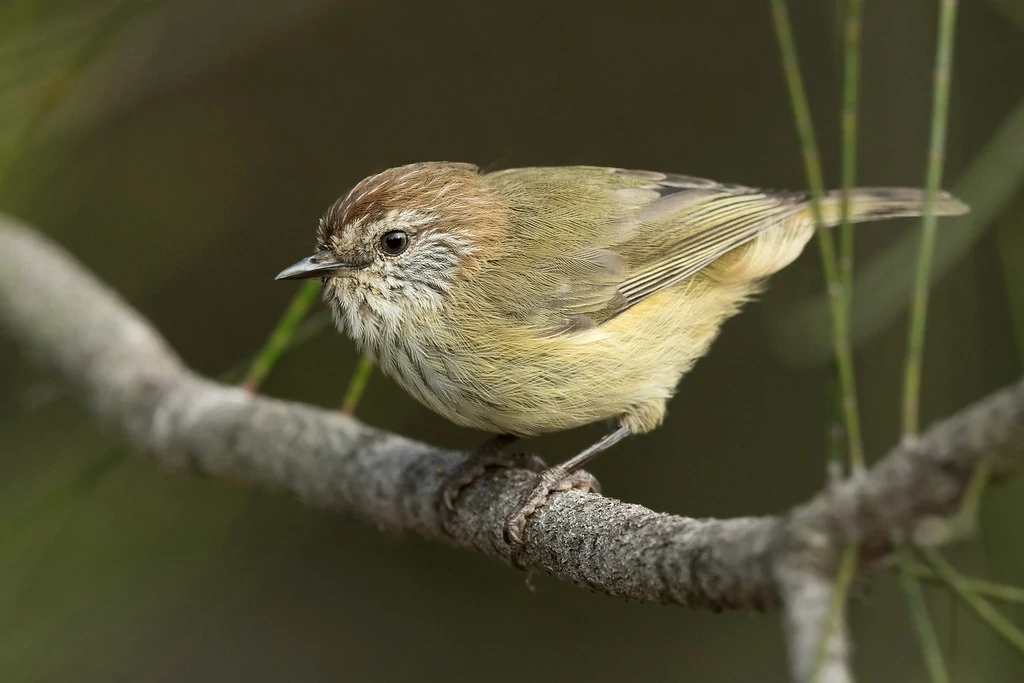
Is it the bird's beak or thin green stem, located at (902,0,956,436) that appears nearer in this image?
thin green stem, located at (902,0,956,436)

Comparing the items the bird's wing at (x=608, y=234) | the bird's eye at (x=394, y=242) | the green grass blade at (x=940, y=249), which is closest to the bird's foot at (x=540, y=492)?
the bird's wing at (x=608, y=234)

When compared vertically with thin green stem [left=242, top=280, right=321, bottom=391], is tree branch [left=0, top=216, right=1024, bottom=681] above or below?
below

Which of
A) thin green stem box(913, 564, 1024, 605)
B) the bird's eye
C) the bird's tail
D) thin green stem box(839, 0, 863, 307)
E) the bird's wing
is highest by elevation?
the bird's tail

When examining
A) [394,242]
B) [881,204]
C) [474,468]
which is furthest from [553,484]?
[881,204]

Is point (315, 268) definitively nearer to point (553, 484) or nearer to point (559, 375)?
point (559, 375)

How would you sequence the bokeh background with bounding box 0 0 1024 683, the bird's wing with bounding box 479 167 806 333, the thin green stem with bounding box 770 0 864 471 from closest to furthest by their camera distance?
the thin green stem with bounding box 770 0 864 471 < the bird's wing with bounding box 479 167 806 333 < the bokeh background with bounding box 0 0 1024 683

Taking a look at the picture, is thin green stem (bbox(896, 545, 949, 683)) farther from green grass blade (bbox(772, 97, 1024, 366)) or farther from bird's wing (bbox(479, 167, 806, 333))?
bird's wing (bbox(479, 167, 806, 333))

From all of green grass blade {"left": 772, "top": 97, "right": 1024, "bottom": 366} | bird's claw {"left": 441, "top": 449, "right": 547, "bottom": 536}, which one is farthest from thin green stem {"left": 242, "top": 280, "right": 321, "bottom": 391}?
green grass blade {"left": 772, "top": 97, "right": 1024, "bottom": 366}

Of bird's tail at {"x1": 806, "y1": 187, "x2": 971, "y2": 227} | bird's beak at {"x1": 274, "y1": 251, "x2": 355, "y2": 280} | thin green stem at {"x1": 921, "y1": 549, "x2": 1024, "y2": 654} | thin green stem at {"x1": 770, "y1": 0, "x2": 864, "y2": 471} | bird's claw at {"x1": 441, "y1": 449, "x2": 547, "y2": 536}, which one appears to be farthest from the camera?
bird's tail at {"x1": 806, "y1": 187, "x2": 971, "y2": 227}
